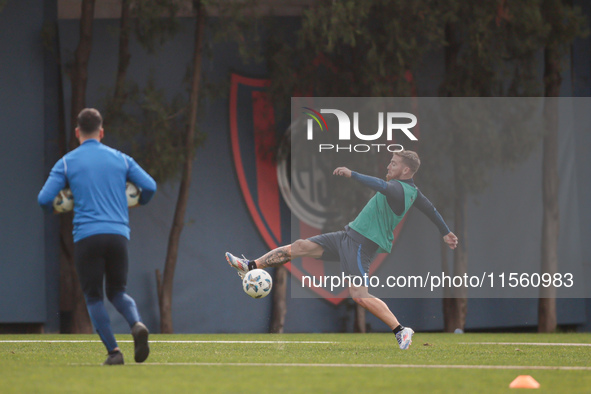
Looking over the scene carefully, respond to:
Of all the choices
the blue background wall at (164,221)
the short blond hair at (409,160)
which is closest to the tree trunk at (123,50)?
the blue background wall at (164,221)

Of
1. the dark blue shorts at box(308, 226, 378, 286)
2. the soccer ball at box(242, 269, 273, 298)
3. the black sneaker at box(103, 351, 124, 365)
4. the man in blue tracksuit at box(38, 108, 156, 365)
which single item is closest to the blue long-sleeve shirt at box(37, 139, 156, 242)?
the man in blue tracksuit at box(38, 108, 156, 365)

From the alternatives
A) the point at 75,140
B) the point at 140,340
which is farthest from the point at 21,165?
the point at 140,340

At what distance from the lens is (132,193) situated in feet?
20.1

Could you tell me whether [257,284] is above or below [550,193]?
below

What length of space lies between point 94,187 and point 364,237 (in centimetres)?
391

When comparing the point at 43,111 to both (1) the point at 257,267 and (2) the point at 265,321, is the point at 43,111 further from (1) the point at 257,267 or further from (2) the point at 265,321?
(1) the point at 257,267

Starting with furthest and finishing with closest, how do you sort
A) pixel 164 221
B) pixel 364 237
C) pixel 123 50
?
pixel 164 221
pixel 123 50
pixel 364 237

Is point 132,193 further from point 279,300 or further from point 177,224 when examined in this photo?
point 279,300

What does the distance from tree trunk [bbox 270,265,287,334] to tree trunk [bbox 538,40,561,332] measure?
439 centimetres

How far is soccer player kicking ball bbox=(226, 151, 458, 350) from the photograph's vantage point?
9000 millimetres

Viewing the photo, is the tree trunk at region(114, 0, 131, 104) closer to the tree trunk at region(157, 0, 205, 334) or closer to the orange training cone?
the tree trunk at region(157, 0, 205, 334)

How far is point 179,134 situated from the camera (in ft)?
46.7

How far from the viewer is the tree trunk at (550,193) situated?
1523cm

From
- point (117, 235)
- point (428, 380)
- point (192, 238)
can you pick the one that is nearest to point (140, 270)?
point (192, 238)
